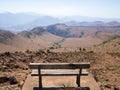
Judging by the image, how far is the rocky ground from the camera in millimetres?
9918

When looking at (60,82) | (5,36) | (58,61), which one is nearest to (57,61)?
(58,61)

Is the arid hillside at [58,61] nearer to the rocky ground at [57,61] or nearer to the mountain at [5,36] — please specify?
the rocky ground at [57,61]

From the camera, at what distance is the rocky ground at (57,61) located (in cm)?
992

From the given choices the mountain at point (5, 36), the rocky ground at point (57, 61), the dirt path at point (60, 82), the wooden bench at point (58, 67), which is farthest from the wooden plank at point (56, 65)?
the mountain at point (5, 36)

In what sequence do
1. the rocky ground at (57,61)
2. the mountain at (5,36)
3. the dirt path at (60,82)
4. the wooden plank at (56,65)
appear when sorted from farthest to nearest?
1. the mountain at (5,36)
2. the rocky ground at (57,61)
3. the dirt path at (60,82)
4. the wooden plank at (56,65)

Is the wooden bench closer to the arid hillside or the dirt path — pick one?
the dirt path

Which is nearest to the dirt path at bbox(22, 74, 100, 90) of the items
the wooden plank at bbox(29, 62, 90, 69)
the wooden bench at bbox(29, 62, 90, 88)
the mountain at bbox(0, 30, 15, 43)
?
the wooden bench at bbox(29, 62, 90, 88)

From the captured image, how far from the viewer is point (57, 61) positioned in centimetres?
1510

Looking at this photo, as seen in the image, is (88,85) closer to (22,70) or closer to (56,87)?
(56,87)

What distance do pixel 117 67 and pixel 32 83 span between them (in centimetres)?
578

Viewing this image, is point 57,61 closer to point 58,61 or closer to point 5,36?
point 58,61

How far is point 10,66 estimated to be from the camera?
42.0 ft

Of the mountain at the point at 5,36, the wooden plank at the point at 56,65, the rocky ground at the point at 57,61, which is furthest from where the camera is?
the mountain at the point at 5,36

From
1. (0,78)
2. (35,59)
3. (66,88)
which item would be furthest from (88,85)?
(35,59)
